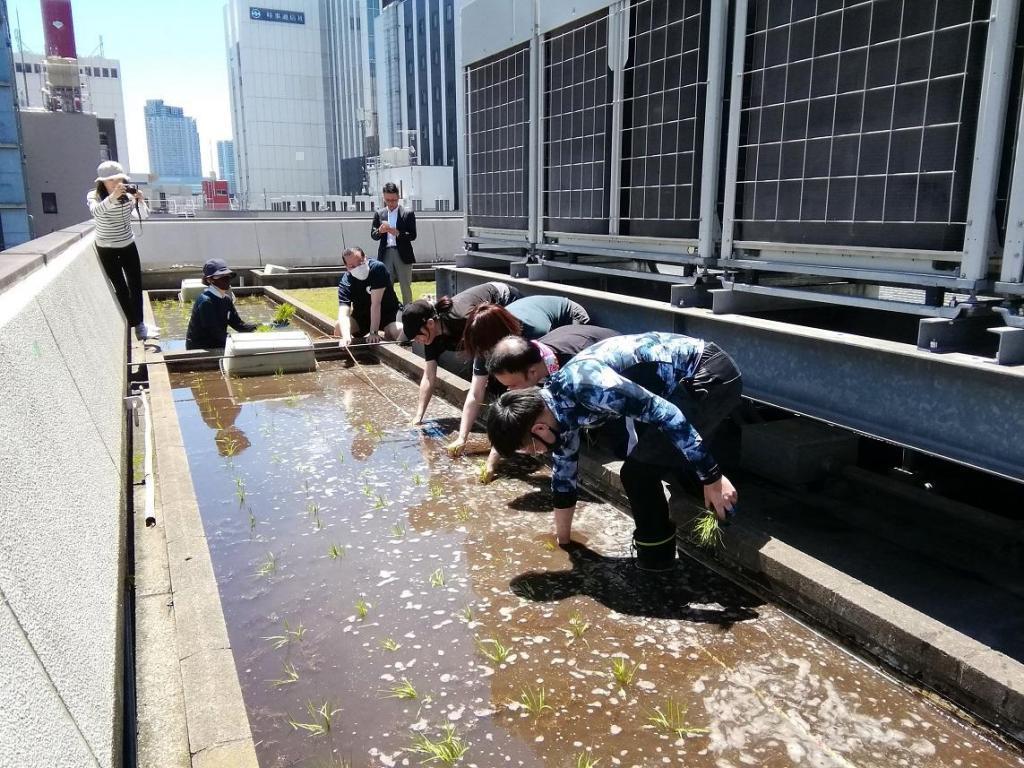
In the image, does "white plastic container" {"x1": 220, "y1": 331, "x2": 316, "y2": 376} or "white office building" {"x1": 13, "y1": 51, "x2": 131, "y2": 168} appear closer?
"white plastic container" {"x1": 220, "y1": 331, "x2": 316, "y2": 376}

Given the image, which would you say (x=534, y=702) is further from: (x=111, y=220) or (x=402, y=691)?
(x=111, y=220)

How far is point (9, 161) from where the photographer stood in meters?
26.6

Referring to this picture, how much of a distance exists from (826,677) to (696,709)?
60cm

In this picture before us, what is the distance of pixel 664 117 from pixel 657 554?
9.82ft

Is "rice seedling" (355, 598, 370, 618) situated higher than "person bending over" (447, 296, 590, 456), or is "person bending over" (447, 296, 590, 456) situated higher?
"person bending over" (447, 296, 590, 456)

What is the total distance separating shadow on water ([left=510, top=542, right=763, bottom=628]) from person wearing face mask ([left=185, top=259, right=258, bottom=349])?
6.07 m

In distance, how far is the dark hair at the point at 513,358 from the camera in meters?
3.88

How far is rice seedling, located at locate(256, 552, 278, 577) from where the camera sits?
13.6 feet

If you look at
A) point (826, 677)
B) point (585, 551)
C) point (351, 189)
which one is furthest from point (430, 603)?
point (351, 189)

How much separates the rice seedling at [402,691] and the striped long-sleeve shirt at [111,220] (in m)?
A: 7.32

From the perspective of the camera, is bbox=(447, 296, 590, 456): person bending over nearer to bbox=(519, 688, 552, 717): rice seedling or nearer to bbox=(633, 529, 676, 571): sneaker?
bbox=(633, 529, 676, 571): sneaker

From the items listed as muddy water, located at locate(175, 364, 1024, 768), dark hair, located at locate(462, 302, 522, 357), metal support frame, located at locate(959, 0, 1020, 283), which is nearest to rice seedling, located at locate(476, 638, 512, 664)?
muddy water, located at locate(175, 364, 1024, 768)

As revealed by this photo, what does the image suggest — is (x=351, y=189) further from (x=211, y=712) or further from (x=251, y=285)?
(x=211, y=712)

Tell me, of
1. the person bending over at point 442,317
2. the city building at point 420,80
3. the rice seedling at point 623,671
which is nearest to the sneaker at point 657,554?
the rice seedling at point 623,671
